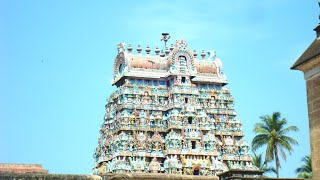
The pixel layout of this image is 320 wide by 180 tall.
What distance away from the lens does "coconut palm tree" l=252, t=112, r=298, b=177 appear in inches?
2413

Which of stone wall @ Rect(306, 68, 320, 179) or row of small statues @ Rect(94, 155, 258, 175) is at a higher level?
row of small statues @ Rect(94, 155, 258, 175)

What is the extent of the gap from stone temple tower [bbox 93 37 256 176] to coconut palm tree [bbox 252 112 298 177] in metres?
16.7

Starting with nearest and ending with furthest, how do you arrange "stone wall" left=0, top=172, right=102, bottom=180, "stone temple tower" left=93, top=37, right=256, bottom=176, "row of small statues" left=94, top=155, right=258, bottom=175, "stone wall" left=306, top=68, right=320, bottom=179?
"stone wall" left=306, top=68, right=320, bottom=179 → "stone wall" left=0, top=172, right=102, bottom=180 → "row of small statues" left=94, top=155, right=258, bottom=175 → "stone temple tower" left=93, top=37, right=256, bottom=176

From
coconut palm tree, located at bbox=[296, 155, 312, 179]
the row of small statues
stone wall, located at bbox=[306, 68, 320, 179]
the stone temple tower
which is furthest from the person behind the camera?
the stone temple tower

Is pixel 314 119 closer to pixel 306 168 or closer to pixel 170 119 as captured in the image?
pixel 306 168

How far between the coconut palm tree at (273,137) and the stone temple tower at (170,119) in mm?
16661

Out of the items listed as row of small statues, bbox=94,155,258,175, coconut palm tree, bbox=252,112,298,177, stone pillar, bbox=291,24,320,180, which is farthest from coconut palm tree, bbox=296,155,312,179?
stone pillar, bbox=291,24,320,180

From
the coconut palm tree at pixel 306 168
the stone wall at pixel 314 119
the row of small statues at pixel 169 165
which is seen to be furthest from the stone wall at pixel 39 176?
the row of small statues at pixel 169 165

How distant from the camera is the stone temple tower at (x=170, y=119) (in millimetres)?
77938

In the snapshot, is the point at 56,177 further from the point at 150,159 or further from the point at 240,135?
the point at 240,135

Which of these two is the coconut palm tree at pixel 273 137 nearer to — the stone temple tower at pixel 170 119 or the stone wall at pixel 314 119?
the stone temple tower at pixel 170 119

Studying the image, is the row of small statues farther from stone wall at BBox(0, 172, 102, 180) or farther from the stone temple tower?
stone wall at BBox(0, 172, 102, 180)

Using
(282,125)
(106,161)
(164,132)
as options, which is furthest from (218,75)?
(282,125)

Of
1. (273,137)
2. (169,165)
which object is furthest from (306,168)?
(169,165)
